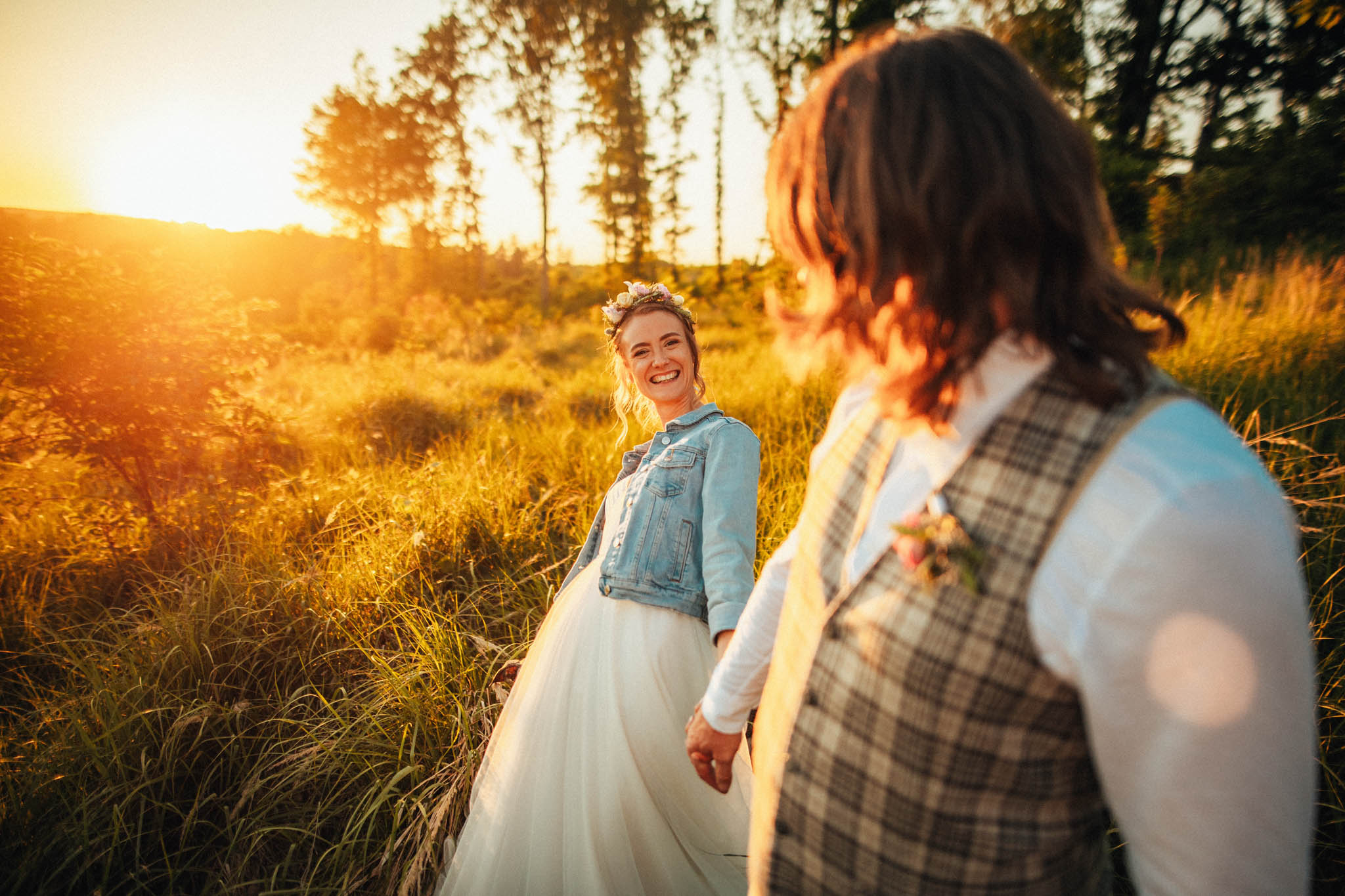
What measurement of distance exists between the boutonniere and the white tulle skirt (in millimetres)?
1146

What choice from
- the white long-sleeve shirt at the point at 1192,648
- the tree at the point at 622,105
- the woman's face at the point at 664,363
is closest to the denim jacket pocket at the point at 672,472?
the woman's face at the point at 664,363

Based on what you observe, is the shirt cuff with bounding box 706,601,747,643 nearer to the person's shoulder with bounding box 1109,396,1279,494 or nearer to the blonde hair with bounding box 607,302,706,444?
the blonde hair with bounding box 607,302,706,444

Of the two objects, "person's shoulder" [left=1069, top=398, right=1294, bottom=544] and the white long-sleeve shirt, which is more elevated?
"person's shoulder" [left=1069, top=398, right=1294, bottom=544]

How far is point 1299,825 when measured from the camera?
57cm

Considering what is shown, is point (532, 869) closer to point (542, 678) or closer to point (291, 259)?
point (542, 678)

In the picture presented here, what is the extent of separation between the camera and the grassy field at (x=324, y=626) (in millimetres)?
1970

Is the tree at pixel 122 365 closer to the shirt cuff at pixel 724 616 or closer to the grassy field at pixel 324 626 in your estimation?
the grassy field at pixel 324 626

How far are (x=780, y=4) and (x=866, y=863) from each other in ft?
61.9

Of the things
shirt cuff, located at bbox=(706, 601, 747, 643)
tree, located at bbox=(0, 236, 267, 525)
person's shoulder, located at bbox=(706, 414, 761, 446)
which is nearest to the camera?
shirt cuff, located at bbox=(706, 601, 747, 643)

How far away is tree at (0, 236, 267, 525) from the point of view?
3422 mm

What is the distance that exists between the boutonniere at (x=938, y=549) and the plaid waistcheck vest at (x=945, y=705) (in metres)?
0.01

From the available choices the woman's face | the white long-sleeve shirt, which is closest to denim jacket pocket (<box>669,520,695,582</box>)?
the woman's face

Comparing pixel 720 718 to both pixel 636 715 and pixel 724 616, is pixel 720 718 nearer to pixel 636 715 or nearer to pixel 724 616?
pixel 724 616

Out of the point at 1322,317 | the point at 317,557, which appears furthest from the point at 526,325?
the point at 1322,317
